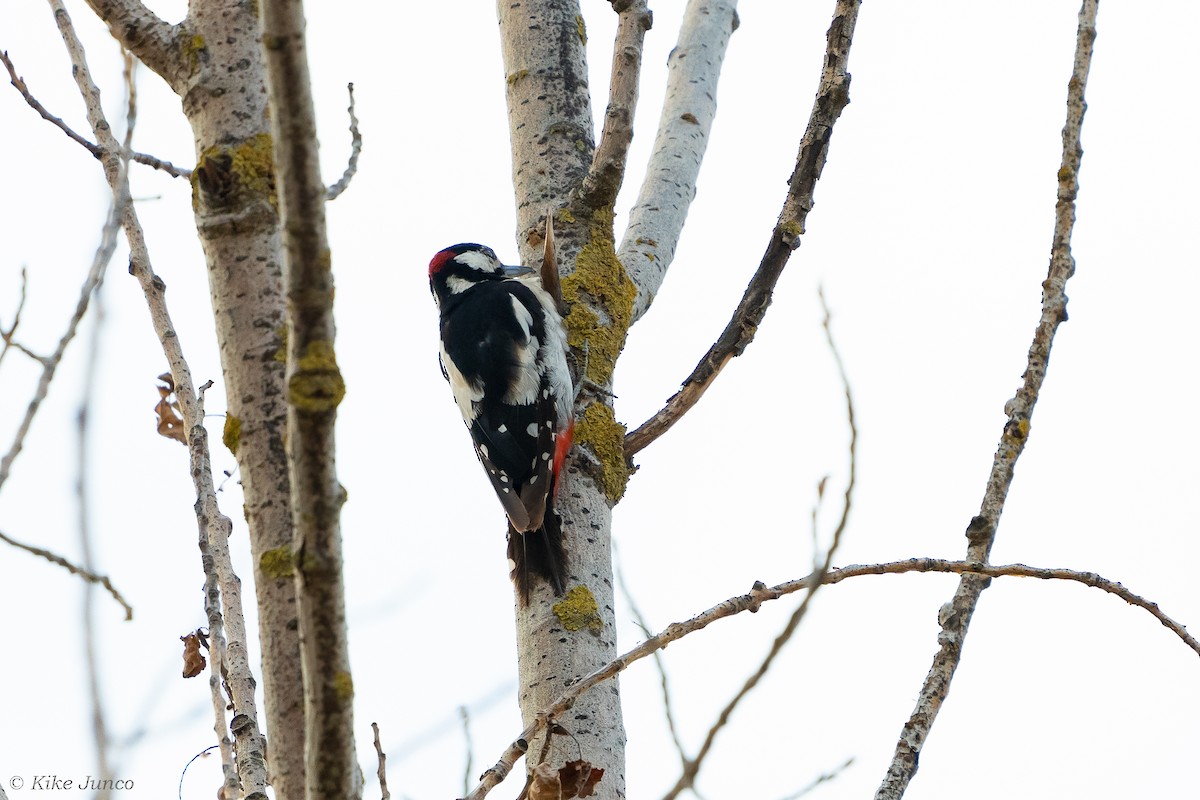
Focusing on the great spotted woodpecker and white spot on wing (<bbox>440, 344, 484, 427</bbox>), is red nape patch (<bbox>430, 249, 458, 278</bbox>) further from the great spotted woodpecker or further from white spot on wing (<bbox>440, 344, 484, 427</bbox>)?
white spot on wing (<bbox>440, 344, 484, 427</bbox>)

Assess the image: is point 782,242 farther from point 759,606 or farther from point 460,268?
point 460,268

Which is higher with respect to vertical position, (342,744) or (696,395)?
(696,395)

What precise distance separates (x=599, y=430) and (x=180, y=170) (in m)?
1.03

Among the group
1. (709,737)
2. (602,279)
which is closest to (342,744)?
(709,737)

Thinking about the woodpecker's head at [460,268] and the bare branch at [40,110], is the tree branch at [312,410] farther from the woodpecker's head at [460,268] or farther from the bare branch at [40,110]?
the woodpecker's head at [460,268]

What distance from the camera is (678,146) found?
137 inches

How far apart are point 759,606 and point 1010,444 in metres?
0.77

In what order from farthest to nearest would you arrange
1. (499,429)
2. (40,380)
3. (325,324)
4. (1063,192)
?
(499,429) < (1063,192) < (40,380) < (325,324)

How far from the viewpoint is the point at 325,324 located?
105 centimetres

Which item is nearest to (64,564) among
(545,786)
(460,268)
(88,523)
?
(88,523)

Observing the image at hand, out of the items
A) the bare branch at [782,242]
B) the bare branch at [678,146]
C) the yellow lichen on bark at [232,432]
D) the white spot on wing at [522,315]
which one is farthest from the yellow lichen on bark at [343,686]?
the white spot on wing at [522,315]

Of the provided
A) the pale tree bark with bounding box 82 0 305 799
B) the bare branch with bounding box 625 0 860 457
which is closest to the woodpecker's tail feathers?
the bare branch with bounding box 625 0 860 457

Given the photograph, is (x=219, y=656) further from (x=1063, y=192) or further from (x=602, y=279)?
(x=1063, y=192)

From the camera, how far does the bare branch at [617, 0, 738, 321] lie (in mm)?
3156
